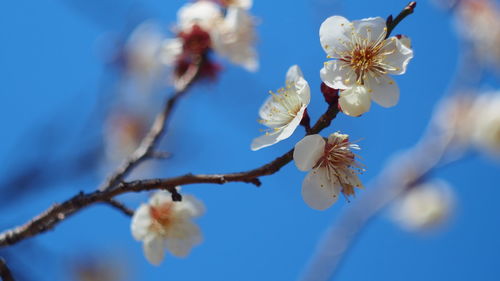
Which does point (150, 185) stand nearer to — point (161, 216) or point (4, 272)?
point (4, 272)

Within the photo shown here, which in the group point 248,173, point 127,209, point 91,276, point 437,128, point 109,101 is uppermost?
point 437,128

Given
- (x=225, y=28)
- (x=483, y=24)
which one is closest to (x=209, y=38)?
(x=225, y=28)

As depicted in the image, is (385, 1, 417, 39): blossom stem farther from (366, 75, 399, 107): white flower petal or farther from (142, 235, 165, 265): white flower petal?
(142, 235, 165, 265): white flower petal

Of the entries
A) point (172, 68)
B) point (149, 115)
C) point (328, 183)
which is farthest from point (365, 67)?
point (149, 115)

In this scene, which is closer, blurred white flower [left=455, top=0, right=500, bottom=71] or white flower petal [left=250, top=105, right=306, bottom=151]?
white flower petal [left=250, top=105, right=306, bottom=151]

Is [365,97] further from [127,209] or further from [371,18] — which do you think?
[127,209]

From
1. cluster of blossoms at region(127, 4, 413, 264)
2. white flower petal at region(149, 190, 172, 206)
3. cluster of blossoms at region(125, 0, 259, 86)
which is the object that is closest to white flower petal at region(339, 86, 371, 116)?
cluster of blossoms at region(127, 4, 413, 264)
